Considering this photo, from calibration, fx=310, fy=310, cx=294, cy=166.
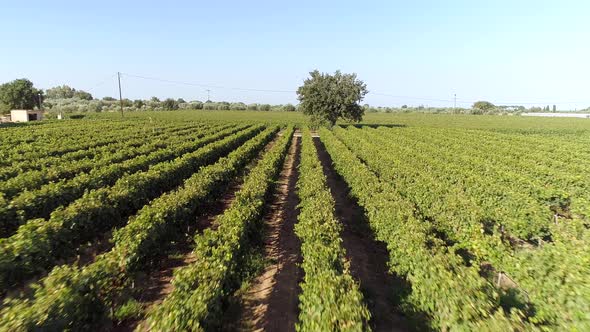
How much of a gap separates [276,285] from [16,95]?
11965cm

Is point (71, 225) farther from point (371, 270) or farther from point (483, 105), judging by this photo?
point (483, 105)

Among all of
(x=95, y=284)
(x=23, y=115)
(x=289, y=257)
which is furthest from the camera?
(x=23, y=115)

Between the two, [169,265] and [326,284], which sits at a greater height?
[326,284]

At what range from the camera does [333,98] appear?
49.0 meters

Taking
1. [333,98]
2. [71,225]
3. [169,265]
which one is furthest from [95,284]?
[333,98]

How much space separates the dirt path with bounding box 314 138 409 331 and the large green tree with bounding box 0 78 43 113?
4598 inches

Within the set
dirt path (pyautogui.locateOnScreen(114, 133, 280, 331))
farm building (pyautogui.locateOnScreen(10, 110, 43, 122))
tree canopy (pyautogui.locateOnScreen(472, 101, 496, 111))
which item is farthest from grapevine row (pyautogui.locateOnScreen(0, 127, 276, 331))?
tree canopy (pyautogui.locateOnScreen(472, 101, 496, 111))

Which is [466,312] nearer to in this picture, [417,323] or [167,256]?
[417,323]

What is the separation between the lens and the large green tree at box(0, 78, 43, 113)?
9144 centimetres

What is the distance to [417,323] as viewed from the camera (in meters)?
5.91

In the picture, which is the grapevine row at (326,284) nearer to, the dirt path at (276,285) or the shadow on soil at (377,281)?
the dirt path at (276,285)

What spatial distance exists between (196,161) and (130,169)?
3.72m

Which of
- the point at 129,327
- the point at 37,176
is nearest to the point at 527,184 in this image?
the point at 129,327

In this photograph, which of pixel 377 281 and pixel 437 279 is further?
pixel 377 281
